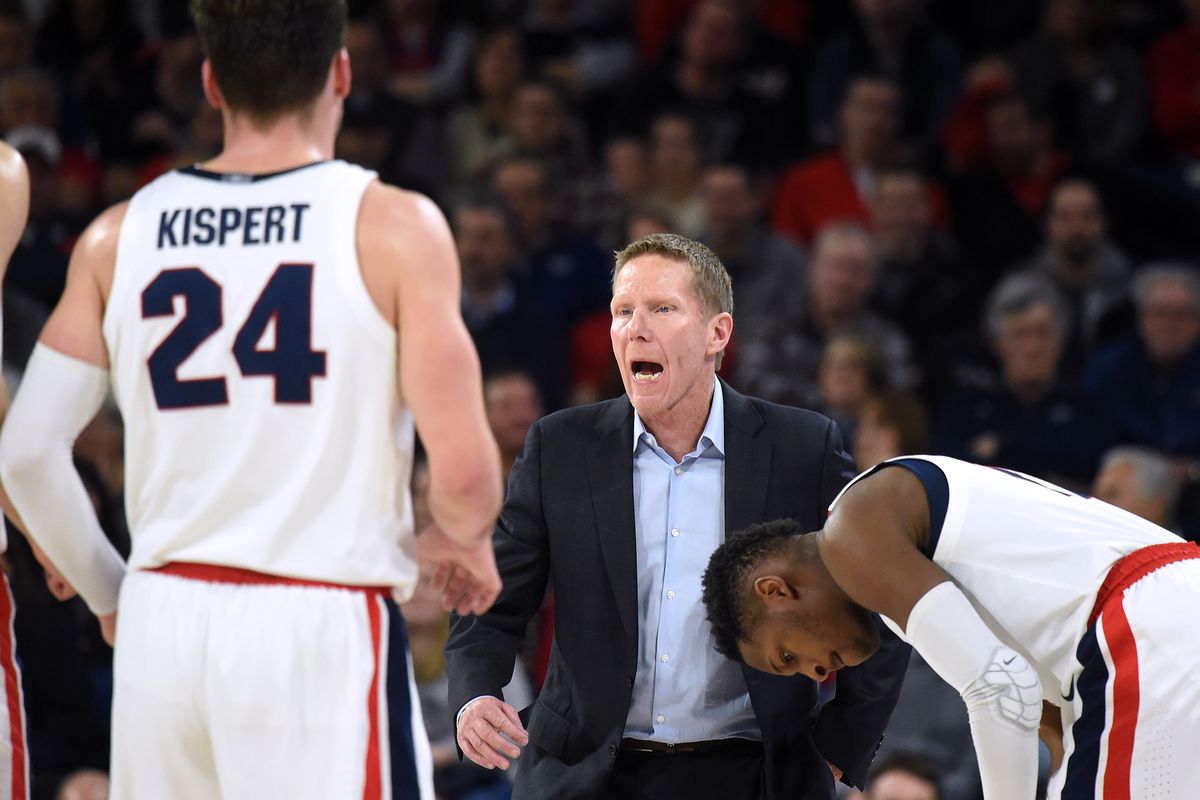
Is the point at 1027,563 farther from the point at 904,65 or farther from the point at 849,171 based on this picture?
the point at 904,65

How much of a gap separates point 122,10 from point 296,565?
9669mm

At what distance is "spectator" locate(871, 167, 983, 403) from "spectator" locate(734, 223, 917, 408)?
12 centimetres

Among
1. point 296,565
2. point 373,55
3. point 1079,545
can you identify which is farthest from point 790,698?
point 373,55

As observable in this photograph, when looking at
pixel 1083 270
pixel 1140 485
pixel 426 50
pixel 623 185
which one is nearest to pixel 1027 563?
pixel 1140 485

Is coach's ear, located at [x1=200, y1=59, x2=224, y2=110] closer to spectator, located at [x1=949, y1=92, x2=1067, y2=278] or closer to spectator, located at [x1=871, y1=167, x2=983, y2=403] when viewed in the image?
spectator, located at [x1=871, y1=167, x2=983, y2=403]

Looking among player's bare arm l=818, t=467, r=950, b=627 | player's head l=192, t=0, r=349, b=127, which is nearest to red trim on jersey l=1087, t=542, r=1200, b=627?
player's bare arm l=818, t=467, r=950, b=627

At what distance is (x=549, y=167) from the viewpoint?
34.6 ft

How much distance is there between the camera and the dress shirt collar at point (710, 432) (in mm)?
4754

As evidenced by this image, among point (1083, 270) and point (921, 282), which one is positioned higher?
point (1083, 270)

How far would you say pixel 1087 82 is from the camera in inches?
405

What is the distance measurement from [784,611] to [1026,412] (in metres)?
4.68

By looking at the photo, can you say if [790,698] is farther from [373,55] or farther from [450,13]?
[450,13]

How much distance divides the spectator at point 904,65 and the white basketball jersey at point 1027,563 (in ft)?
22.3

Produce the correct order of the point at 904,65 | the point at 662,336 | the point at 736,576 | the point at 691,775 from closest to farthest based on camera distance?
1. the point at 736,576
2. the point at 691,775
3. the point at 662,336
4. the point at 904,65
